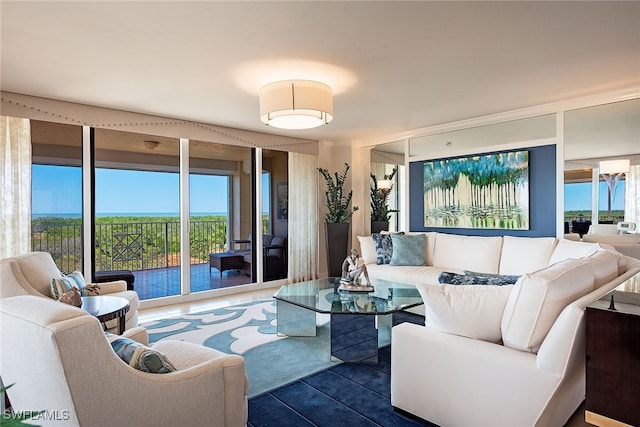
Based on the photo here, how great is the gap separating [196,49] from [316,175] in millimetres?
3821

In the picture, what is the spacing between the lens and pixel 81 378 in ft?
3.95

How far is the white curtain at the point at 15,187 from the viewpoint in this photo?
3650 millimetres

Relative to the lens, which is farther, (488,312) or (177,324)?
(177,324)

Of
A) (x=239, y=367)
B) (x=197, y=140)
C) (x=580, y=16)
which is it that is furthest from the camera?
(x=197, y=140)

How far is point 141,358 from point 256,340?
2073 mm

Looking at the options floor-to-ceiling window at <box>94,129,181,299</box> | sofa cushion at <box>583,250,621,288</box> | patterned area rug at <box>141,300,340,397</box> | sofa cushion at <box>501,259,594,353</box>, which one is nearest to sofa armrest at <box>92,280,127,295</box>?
patterned area rug at <box>141,300,340,397</box>

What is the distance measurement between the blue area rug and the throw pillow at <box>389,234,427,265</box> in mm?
2150

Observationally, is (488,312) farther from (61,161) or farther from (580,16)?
(61,161)

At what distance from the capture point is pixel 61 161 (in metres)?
4.25

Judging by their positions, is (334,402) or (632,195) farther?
(632,195)

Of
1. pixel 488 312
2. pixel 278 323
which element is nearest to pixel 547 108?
pixel 488 312

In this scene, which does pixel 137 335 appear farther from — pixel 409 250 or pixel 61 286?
pixel 409 250

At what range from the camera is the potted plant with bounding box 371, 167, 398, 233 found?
6.53 meters

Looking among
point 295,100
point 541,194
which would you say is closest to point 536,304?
point 295,100
